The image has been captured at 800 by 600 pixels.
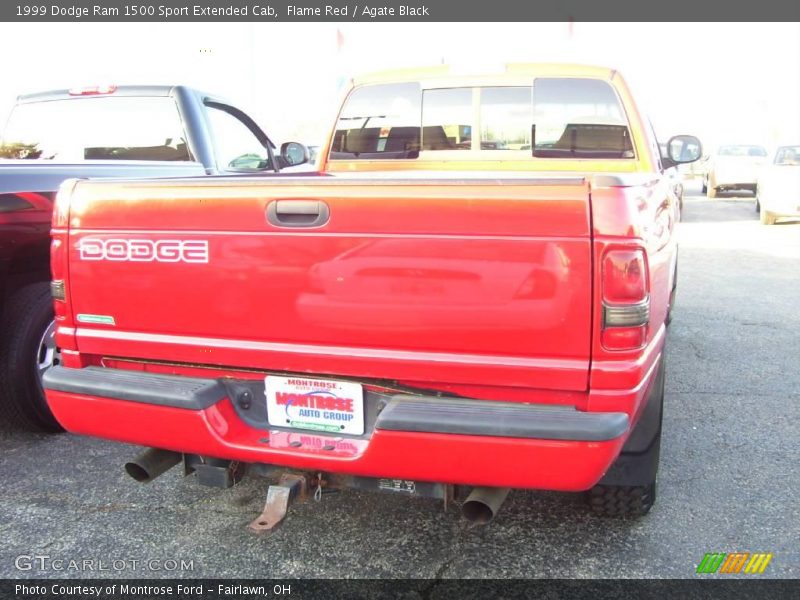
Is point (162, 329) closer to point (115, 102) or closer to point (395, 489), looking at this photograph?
point (395, 489)

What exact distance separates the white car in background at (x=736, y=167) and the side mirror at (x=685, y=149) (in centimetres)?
1682

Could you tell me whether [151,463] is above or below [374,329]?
below

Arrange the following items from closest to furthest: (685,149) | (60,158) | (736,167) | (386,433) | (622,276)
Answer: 1. (622,276)
2. (386,433)
3. (685,149)
4. (60,158)
5. (736,167)

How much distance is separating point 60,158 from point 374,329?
3.61 m

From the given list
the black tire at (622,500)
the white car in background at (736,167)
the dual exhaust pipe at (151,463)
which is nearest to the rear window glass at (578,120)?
the black tire at (622,500)

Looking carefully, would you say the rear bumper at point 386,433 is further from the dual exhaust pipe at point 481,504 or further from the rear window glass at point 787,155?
the rear window glass at point 787,155

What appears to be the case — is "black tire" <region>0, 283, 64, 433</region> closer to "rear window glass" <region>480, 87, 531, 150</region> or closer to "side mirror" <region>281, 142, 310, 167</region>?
"side mirror" <region>281, 142, 310, 167</region>

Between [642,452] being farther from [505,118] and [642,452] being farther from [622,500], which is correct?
[505,118]

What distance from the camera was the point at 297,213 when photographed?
90.4 inches

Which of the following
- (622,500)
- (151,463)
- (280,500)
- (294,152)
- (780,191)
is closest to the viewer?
(280,500)

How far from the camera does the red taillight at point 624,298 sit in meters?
2.05

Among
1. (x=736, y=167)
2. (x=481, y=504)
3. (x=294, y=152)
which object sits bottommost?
(x=736, y=167)

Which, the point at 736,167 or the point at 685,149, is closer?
the point at 685,149

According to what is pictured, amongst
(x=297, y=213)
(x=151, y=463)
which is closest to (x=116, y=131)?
(x=151, y=463)
